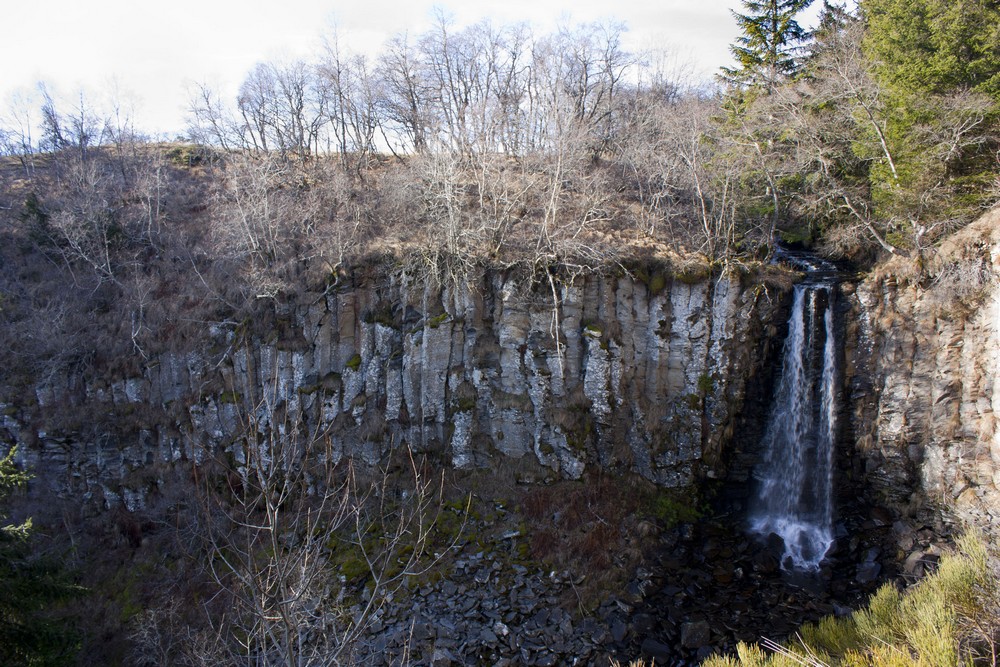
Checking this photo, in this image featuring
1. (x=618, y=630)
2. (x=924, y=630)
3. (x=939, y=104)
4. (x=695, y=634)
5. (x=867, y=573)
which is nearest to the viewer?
(x=924, y=630)

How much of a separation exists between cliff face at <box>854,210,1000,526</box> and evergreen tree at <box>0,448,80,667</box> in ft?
64.5

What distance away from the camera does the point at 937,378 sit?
13359 mm

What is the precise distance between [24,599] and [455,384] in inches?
435

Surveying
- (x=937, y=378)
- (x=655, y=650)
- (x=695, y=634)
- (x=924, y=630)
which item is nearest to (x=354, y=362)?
A: (x=655, y=650)

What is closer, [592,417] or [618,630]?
[618,630]

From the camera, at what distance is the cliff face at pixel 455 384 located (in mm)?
16000

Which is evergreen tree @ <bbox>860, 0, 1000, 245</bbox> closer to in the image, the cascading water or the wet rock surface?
the cascading water

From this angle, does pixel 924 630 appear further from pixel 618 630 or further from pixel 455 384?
pixel 455 384

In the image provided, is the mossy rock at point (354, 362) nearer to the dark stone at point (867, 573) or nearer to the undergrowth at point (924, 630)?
the undergrowth at point (924, 630)

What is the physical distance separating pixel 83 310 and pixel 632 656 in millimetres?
21925

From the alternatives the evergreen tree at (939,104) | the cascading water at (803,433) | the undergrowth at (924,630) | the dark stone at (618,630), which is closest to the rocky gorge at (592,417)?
the dark stone at (618,630)

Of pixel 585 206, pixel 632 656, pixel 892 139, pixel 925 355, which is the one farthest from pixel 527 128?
pixel 632 656

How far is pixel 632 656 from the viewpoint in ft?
38.5

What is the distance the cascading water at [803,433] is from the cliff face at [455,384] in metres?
1.03
